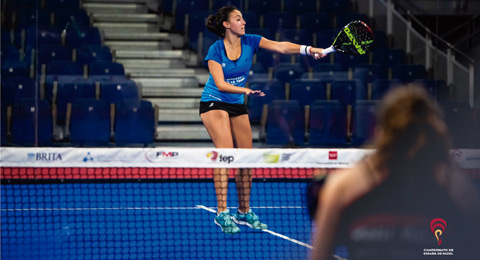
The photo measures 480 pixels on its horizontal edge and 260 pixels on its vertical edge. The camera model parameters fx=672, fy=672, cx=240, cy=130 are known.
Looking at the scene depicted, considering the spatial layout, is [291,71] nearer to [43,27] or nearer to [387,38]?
[387,38]

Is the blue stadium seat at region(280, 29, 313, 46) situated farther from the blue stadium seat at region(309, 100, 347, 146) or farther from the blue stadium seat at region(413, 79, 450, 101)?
the blue stadium seat at region(413, 79, 450, 101)

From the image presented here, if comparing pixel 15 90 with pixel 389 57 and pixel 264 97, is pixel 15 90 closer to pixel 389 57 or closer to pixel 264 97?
pixel 264 97

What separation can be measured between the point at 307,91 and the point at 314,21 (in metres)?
1.07

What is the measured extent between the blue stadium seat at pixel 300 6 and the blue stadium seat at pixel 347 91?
1.20m

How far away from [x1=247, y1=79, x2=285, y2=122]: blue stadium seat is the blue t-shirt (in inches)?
140

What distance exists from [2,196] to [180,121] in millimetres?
3088

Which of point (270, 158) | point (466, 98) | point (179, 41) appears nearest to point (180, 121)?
point (179, 41)

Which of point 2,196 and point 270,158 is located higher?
point 270,158

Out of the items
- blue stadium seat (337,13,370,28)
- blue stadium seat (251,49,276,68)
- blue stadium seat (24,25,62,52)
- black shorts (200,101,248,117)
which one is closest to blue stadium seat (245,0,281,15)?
blue stadium seat (251,49,276,68)

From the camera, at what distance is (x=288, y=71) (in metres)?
9.84

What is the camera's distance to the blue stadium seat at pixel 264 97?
9438 mm

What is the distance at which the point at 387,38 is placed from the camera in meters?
10.5

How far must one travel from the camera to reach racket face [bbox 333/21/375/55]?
548cm

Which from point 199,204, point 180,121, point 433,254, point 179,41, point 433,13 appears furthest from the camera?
point 433,13
